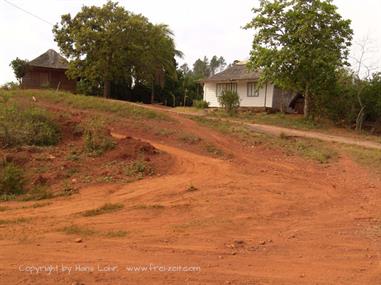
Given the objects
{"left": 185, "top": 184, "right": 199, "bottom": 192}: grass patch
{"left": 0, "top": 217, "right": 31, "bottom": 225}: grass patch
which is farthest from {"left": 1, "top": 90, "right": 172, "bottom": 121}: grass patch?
{"left": 0, "top": 217, "right": 31, "bottom": 225}: grass patch

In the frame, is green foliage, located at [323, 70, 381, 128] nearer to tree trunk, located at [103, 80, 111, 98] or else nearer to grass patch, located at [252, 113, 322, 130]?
grass patch, located at [252, 113, 322, 130]

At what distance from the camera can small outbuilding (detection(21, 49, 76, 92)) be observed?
112 ft

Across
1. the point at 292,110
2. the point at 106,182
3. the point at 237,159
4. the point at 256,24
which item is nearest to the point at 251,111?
the point at 292,110

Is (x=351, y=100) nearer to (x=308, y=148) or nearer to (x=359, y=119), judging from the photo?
(x=359, y=119)

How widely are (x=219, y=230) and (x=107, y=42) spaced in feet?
73.5

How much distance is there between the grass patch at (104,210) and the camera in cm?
776

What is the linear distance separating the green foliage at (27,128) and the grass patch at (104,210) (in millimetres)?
5108

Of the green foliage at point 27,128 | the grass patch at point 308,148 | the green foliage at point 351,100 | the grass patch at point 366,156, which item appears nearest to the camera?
the green foliage at point 27,128

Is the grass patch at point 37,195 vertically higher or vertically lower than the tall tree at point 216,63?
lower

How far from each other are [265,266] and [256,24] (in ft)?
62.0

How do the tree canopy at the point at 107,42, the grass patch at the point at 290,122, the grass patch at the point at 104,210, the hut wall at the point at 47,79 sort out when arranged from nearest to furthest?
1. the grass patch at the point at 104,210
2. the grass patch at the point at 290,122
3. the tree canopy at the point at 107,42
4. the hut wall at the point at 47,79

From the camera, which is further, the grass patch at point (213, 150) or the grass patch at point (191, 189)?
the grass patch at point (213, 150)

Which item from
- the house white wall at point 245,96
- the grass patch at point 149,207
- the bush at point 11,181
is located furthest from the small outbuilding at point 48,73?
the grass patch at point 149,207

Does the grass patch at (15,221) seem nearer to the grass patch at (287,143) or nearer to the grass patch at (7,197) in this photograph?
the grass patch at (7,197)
